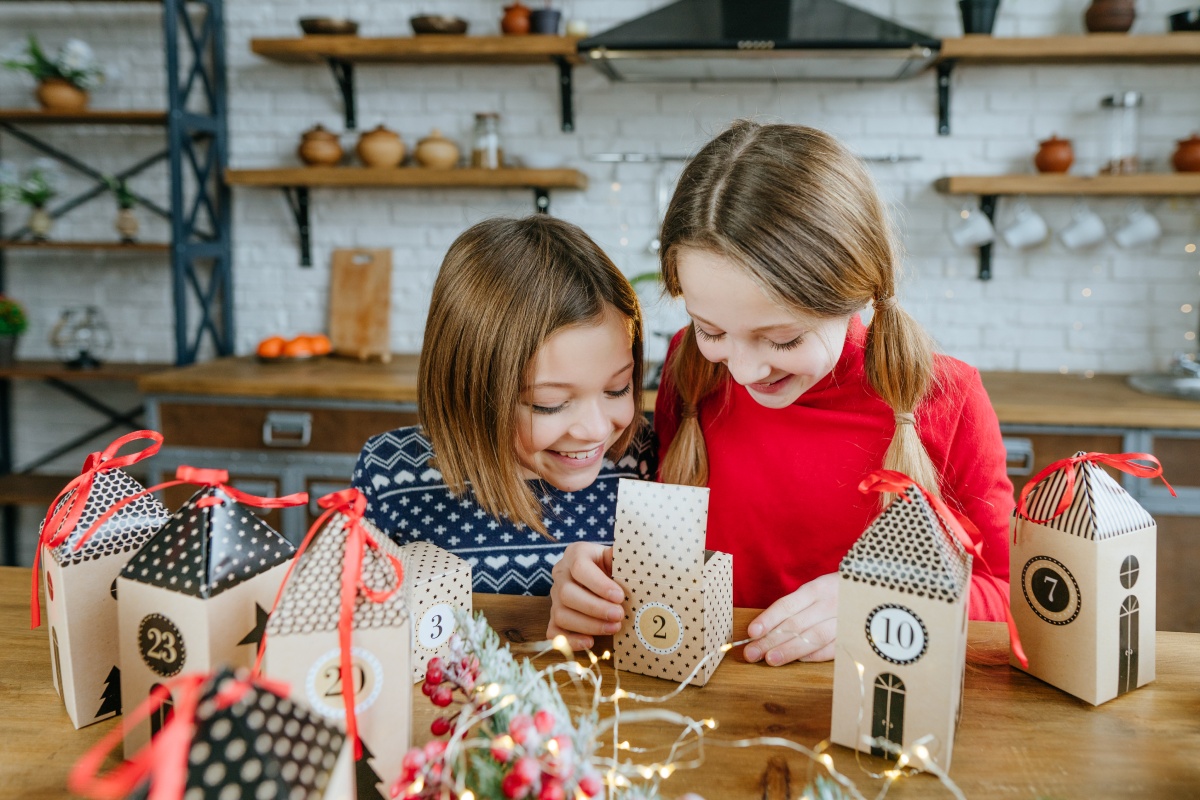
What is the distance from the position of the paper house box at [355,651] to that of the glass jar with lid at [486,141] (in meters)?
2.53

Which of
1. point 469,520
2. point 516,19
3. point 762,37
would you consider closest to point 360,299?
point 516,19

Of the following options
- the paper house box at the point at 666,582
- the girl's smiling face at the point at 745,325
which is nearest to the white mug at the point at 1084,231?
the girl's smiling face at the point at 745,325

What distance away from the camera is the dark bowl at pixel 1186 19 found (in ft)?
8.52

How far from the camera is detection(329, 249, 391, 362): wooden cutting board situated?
322 centimetres

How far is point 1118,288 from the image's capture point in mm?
2947

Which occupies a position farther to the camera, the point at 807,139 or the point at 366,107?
the point at 366,107

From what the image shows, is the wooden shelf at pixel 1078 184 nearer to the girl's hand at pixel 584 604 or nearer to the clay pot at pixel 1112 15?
A: the clay pot at pixel 1112 15


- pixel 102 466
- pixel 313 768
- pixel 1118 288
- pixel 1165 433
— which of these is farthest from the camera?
pixel 1118 288

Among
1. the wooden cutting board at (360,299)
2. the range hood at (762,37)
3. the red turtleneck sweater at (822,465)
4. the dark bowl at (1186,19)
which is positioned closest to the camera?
the red turtleneck sweater at (822,465)

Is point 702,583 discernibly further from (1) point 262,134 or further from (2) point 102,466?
(1) point 262,134

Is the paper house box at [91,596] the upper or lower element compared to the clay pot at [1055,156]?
lower

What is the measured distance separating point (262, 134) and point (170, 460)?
4.32ft

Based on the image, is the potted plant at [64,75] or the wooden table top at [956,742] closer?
the wooden table top at [956,742]

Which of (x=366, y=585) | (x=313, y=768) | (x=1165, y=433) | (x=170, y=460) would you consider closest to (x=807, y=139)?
(x=366, y=585)
